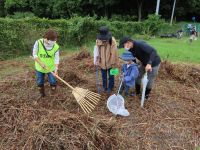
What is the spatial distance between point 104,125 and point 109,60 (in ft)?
6.52

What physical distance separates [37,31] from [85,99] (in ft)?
26.7

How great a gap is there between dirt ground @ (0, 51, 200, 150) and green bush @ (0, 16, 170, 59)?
449cm

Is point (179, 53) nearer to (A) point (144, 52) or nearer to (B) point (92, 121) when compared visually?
(A) point (144, 52)

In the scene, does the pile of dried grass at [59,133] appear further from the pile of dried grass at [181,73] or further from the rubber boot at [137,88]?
the pile of dried grass at [181,73]

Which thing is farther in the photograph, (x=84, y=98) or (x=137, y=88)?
(x=137, y=88)

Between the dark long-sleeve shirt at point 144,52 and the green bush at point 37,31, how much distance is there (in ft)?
23.0

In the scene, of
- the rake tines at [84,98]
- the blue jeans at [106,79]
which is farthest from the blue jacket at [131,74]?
the rake tines at [84,98]

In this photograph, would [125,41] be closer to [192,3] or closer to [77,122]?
[77,122]

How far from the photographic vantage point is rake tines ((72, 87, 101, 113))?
536 centimetres

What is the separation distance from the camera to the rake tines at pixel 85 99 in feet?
17.6

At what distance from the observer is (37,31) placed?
1294 cm

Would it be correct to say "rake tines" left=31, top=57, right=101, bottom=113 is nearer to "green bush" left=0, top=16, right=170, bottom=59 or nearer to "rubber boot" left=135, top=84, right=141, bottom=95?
"rubber boot" left=135, top=84, right=141, bottom=95

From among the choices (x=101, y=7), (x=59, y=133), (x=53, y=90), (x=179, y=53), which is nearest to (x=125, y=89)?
(x=53, y=90)

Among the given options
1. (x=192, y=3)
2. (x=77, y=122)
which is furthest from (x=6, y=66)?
(x=192, y=3)
